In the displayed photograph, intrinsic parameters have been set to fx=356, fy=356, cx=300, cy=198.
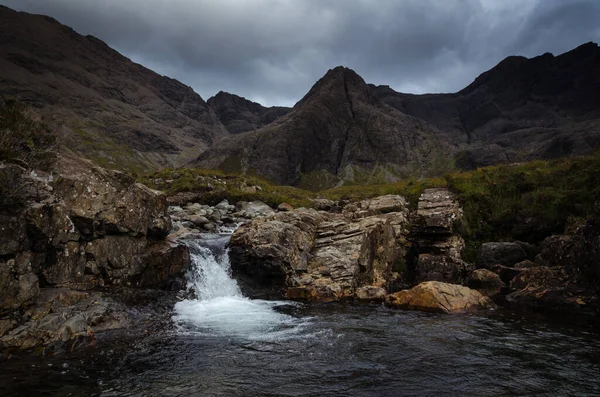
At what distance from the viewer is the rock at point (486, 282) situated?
2231 cm

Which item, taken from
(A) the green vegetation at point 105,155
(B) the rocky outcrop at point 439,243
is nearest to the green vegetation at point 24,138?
(B) the rocky outcrop at point 439,243

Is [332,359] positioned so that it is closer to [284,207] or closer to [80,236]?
[80,236]

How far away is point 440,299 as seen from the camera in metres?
19.2

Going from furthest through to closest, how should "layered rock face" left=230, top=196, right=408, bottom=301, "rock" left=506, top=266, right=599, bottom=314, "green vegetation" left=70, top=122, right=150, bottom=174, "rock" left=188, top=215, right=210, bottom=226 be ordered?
"green vegetation" left=70, top=122, right=150, bottom=174 < "rock" left=188, top=215, right=210, bottom=226 < "layered rock face" left=230, top=196, right=408, bottom=301 < "rock" left=506, top=266, right=599, bottom=314

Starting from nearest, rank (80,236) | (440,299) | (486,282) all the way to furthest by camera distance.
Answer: (80,236) < (440,299) < (486,282)

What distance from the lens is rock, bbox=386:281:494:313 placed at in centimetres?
1884

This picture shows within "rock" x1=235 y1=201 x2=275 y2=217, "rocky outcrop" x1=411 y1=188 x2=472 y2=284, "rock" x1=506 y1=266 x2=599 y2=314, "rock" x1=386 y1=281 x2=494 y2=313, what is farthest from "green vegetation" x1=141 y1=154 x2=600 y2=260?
"rock" x1=235 y1=201 x2=275 y2=217

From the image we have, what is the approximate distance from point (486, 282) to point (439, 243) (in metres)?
4.83

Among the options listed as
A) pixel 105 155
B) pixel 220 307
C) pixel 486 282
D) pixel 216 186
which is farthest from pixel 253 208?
pixel 105 155

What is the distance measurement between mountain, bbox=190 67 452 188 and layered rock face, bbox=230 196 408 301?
5407 inches

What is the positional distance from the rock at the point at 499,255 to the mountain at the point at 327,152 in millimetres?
136823

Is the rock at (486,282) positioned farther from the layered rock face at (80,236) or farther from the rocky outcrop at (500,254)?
the layered rock face at (80,236)

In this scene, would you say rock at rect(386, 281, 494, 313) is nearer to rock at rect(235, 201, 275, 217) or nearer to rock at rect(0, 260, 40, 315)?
rock at rect(0, 260, 40, 315)

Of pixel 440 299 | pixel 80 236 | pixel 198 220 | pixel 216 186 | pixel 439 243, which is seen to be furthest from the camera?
pixel 216 186
